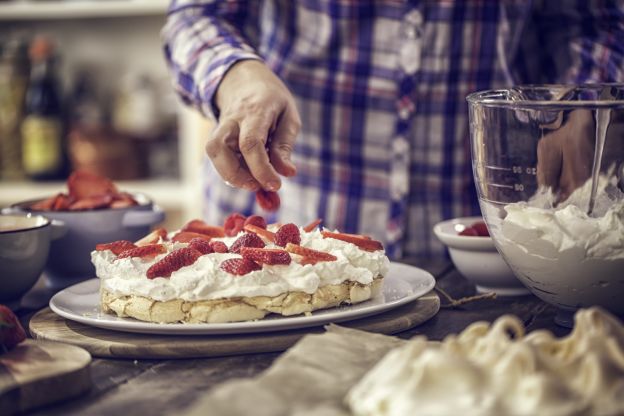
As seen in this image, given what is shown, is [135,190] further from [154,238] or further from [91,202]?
[154,238]

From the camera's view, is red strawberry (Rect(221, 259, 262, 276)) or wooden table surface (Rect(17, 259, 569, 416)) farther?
red strawberry (Rect(221, 259, 262, 276))

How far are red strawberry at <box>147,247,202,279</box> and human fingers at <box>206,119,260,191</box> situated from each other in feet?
0.75

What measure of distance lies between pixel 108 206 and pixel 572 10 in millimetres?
1074

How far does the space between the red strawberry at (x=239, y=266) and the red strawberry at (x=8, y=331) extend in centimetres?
26

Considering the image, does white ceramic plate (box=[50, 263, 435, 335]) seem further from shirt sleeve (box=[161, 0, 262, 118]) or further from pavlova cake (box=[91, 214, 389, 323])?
shirt sleeve (box=[161, 0, 262, 118])

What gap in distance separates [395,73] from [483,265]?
26.9 inches

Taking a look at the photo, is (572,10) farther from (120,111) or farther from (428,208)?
(120,111)

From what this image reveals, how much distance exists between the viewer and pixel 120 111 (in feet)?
9.95

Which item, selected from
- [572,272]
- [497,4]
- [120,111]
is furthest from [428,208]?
[120,111]

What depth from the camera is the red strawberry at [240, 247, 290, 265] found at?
1054 mm

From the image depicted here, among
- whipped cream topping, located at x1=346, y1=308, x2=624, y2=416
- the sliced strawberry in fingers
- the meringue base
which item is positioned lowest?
the meringue base

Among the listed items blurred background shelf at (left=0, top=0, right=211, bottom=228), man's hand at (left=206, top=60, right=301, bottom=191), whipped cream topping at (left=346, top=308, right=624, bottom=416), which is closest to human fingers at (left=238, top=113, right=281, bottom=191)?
man's hand at (left=206, top=60, right=301, bottom=191)

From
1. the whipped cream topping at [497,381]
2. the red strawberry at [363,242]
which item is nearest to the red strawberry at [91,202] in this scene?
the red strawberry at [363,242]

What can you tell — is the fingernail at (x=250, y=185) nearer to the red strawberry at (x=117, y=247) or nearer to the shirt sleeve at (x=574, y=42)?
the red strawberry at (x=117, y=247)
